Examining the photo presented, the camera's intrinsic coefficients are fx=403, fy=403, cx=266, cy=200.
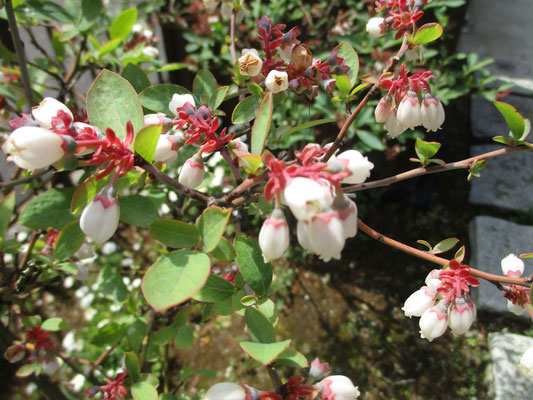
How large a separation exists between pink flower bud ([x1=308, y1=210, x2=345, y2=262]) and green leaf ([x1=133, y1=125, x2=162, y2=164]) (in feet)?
0.81

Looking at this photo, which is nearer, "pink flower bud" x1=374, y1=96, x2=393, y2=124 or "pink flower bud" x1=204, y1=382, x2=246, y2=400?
"pink flower bud" x1=204, y1=382, x2=246, y2=400

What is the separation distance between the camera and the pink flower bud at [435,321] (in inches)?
26.7

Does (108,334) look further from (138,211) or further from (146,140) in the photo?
(146,140)

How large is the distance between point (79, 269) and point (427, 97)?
40.2 inches

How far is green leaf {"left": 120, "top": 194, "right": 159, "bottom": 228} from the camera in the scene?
0.68 m

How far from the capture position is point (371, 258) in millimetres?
2090

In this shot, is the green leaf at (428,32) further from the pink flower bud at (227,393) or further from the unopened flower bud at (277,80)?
the pink flower bud at (227,393)

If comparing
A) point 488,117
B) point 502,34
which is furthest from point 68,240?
point 502,34

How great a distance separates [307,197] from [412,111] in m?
0.38

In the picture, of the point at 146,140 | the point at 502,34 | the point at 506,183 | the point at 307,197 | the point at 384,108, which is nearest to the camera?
the point at 307,197

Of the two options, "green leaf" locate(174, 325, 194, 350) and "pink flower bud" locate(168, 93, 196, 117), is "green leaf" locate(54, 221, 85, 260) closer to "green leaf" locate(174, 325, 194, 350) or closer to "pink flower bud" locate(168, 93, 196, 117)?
"pink flower bud" locate(168, 93, 196, 117)

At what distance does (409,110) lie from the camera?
708 mm

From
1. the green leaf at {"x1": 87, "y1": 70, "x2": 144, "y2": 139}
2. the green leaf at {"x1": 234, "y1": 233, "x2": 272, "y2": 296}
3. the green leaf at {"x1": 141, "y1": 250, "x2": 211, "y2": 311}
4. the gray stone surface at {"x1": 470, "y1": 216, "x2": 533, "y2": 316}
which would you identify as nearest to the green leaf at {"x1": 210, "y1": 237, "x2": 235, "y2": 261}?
the green leaf at {"x1": 234, "y1": 233, "x2": 272, "y2": 296}

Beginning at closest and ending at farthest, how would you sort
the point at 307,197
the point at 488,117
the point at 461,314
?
1. the point at 307,197
2. the point at 461,314
3. the point at 488,117
